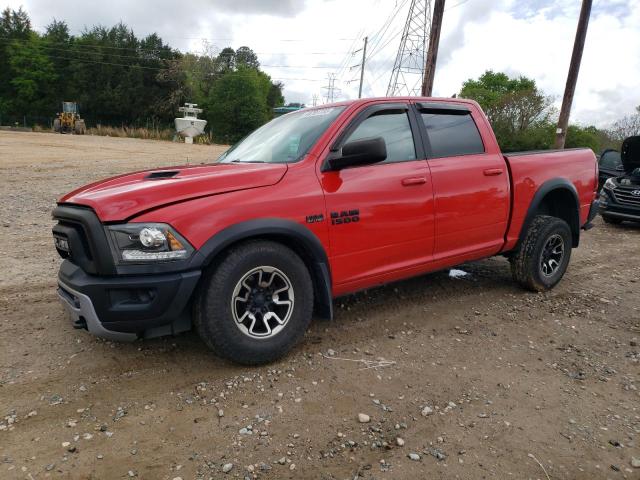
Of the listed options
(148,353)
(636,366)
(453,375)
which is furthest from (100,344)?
(636,366)

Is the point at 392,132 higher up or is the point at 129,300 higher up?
the point at 392,132

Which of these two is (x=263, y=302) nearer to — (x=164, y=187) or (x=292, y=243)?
(x=292, y=243)

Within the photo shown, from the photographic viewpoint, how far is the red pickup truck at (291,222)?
2.66 m

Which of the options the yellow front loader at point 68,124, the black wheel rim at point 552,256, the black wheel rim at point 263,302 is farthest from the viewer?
the yellow front loader at point 68,124

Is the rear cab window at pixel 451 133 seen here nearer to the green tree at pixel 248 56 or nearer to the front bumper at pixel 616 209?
the front bumper at pixel 616 209

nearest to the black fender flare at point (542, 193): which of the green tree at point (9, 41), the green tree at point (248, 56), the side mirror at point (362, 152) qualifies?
the side mirror at point (362, 152)

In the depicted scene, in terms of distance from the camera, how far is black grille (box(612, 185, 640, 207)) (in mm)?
9536

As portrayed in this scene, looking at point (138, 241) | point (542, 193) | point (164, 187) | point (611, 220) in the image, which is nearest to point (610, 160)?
point (611, 220)

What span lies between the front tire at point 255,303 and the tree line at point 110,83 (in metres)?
54.8

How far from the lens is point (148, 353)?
331 cm

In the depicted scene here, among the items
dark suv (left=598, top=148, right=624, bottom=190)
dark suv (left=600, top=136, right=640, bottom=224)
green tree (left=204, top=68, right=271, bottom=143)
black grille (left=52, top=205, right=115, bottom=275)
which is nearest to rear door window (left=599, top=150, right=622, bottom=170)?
dark suv (left=598, top=148, right=624, bottom=190)

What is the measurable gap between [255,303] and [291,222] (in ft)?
1.99

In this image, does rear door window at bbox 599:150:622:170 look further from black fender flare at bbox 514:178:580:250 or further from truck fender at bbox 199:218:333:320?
truck fender at bbox 199:218:333:320

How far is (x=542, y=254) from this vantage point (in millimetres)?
4719
